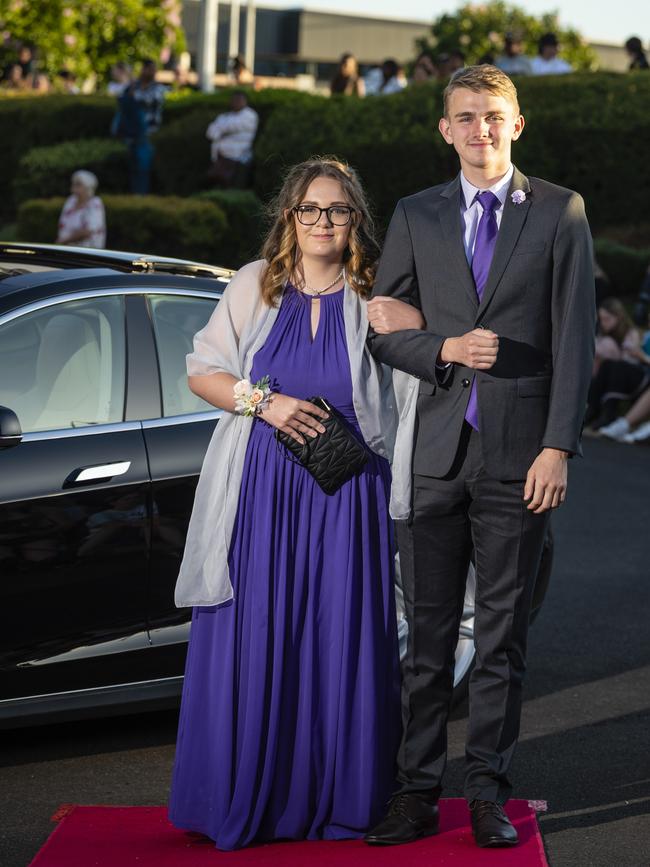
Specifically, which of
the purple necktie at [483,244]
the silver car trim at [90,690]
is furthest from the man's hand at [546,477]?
the silver car trim at [90,690]

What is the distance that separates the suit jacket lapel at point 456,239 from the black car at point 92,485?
4.46ft

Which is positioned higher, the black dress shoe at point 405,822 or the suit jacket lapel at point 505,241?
the suit jacket lapel at point 505,241

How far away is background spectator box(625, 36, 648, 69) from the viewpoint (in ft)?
63.2

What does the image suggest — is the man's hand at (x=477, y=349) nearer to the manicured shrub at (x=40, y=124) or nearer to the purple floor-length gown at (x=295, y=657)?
the purple floor-length gown at (x=295, y=657)

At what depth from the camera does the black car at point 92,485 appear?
187 inches

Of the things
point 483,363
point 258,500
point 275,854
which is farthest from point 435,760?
point 483,363

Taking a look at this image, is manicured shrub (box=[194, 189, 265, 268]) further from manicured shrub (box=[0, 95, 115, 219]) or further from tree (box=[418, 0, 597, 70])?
tree (box=[418, 0, 597, 70])

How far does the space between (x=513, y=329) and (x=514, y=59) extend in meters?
16.1

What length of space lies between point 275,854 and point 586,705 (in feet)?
6.83

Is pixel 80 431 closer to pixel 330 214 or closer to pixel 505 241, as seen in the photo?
pixel 330 214

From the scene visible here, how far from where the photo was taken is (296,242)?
4.44m

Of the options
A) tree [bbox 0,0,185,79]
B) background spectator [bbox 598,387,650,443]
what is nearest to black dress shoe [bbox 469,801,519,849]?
background spectator [bbox 598,387,650,443]

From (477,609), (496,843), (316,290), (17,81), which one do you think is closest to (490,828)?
(496,843)

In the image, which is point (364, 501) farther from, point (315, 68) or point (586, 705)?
point (315, 68)
